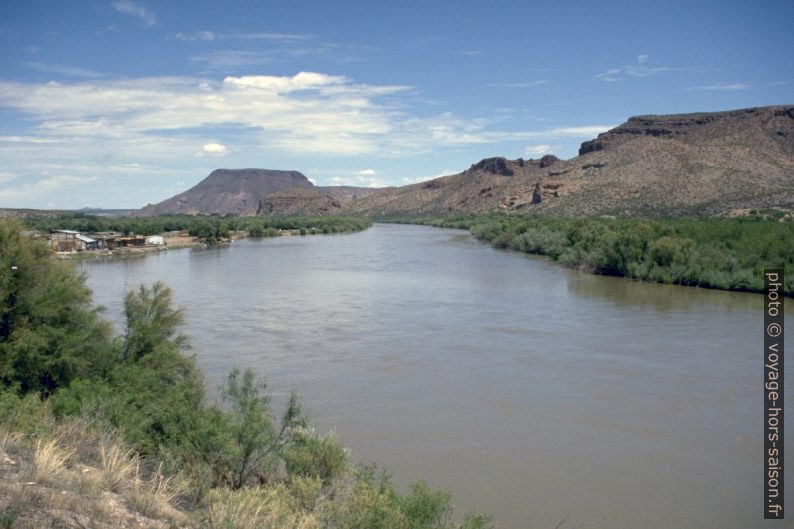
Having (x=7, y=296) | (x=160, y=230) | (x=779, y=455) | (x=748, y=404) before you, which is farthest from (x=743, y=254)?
(x=160, y=230)

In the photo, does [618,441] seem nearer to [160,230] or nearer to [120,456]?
[120,456]

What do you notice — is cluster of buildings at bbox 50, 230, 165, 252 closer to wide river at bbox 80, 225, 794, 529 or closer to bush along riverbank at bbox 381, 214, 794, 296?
wide river at bbox 80, 225, 794, 529

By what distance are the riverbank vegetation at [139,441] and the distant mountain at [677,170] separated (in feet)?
203

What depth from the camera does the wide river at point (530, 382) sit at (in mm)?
10125

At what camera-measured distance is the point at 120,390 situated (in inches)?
391

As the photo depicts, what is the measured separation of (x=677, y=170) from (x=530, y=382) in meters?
71.3

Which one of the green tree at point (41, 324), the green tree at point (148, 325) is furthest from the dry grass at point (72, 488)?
the green tree at point (148, 325)

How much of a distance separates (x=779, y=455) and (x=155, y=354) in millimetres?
10284

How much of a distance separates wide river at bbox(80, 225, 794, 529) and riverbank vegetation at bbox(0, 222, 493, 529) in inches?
78.2

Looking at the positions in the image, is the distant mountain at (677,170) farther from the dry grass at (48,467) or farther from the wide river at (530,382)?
the dry grass at (48,467)

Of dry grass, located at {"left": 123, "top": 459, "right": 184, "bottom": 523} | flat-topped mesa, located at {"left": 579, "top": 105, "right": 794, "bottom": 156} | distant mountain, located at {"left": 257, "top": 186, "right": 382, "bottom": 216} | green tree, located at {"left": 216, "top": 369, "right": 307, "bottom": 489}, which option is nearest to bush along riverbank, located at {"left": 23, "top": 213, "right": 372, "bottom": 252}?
flat-topped mesa, located at {"left": 579, "top": 105, "right": 794, "bottom": 156}

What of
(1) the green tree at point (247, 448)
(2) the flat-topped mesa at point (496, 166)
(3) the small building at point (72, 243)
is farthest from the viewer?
(2) the flat-topped mesa at point (496, 166)

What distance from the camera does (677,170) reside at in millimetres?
79062

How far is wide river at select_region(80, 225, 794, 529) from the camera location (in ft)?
33.2
